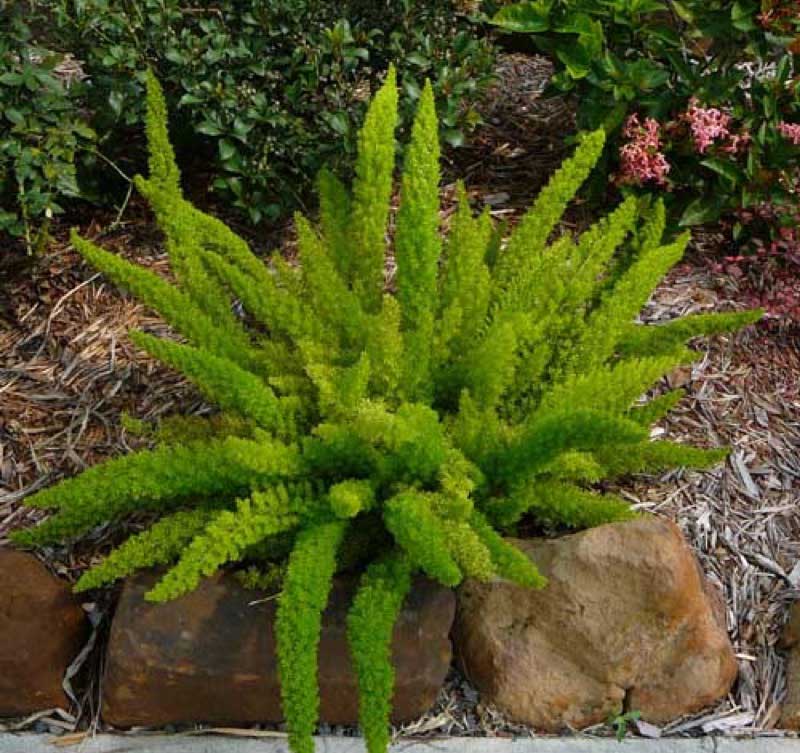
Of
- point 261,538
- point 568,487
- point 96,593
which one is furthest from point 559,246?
point 96,593

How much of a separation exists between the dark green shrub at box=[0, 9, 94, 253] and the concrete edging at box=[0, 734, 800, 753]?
112cm

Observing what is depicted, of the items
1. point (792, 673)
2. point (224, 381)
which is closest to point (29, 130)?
point (224, 381)

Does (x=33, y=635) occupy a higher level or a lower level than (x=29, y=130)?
lower

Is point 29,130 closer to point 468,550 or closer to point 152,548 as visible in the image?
point 152,548

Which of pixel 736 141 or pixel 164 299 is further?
pixel 736 141

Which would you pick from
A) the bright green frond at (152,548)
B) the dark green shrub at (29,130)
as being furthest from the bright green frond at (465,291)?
the dark green shrub at (29,130)

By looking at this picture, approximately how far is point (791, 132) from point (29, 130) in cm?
175

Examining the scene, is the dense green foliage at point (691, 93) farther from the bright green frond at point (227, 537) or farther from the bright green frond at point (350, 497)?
the bright green frond at point (227, 537)

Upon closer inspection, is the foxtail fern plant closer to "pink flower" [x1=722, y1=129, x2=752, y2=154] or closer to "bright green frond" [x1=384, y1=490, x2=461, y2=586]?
"bright green frond" [x1=384, y1=490, x2=461, y2=586]

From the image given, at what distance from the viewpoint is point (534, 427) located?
1.65 m

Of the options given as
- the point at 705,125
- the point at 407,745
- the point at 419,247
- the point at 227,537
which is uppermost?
the point at 705,125

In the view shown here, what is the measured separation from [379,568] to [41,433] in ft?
3.13

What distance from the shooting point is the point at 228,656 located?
1756 mm

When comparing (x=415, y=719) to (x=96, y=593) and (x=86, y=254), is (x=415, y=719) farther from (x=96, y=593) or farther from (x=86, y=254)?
(x=86, y=254)
